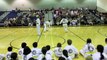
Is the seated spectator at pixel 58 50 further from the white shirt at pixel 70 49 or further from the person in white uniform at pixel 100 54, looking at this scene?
the person in white uniform at pixel 100 54

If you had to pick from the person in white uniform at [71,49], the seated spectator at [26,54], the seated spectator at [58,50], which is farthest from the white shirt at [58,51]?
the seated spectator at [26,54]

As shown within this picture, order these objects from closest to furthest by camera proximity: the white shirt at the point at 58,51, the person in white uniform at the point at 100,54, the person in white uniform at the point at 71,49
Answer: the person in white uniform at the point at 100,54, the person in white uniform at the point at 71,49, the white shirt at the point at 58,51

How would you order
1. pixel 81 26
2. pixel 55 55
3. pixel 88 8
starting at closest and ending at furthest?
pixel 55 55 < pixel 81 26 < pixel 88 8

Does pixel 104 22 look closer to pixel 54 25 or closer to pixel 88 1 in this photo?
pixel 54 25

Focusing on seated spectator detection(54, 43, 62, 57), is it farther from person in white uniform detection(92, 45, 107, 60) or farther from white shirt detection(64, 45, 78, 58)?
person in white uniform detection(92, 45, 107, 60)

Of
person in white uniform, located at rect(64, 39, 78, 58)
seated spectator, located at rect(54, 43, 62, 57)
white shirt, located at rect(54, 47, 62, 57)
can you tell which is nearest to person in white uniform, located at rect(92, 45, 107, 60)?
person in white uniform, located at rect(64, 39, 78, 58)

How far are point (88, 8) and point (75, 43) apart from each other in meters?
15.7

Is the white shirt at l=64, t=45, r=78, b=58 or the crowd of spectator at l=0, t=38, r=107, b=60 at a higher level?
the crowd of spectator at l=0, t=38, r=107, b=60

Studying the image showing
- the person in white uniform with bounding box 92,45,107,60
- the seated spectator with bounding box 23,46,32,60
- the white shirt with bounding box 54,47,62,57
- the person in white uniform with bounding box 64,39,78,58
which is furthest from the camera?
the white shirt with bounding box 54,47,62,57

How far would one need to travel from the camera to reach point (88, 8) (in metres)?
28.0

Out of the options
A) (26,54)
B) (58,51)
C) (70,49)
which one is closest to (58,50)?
(58,51)

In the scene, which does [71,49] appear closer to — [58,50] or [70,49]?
[70,49]

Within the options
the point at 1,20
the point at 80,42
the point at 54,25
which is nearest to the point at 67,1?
the point at 54,25

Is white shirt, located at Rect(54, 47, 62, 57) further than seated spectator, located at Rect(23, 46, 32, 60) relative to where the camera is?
Yes
